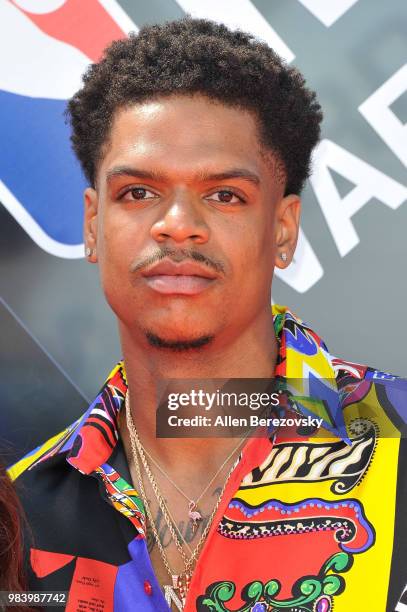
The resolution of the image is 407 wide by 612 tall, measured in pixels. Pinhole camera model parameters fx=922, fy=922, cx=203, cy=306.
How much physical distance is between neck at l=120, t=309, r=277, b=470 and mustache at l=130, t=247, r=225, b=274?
0.65 ft

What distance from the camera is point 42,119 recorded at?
2955mm

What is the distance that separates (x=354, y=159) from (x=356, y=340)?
0.55 m

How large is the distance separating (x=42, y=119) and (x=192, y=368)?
113cm

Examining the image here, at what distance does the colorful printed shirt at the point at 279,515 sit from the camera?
6.49 feet

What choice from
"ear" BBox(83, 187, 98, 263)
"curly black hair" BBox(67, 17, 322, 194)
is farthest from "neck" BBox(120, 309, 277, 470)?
"curly black hair" BBox(67, 17, 322, 194)

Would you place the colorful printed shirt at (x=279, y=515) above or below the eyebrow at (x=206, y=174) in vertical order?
below

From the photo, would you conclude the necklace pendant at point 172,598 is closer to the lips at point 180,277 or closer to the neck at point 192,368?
the neck at point 192,368

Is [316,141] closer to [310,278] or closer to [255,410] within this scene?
[310,278]

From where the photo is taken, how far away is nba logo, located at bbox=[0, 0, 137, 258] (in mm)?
2939

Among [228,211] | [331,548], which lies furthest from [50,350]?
[331,548]

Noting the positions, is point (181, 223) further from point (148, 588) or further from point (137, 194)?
point (148, 588)

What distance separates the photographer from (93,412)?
2424 millimetres

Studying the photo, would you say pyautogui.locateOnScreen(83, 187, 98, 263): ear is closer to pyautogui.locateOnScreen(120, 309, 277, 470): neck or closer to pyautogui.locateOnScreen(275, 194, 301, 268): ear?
pyautogui.locateOnScreen(120, 309, 277, 470): neck

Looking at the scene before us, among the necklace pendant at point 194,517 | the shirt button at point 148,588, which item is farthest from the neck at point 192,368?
the shirt button at point 148,588
